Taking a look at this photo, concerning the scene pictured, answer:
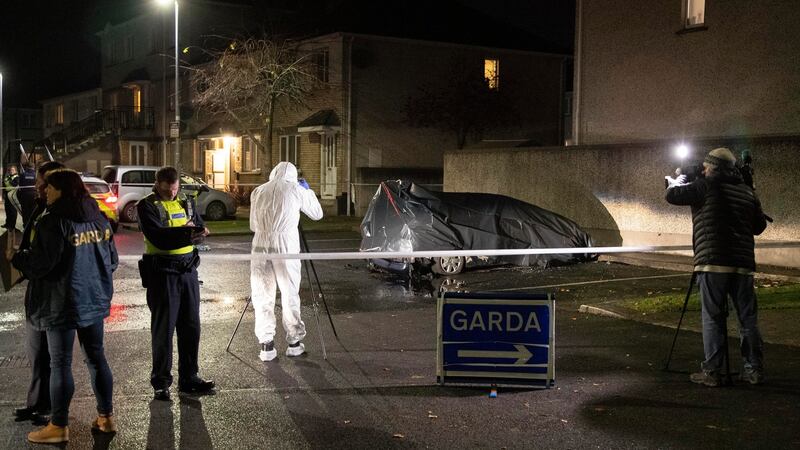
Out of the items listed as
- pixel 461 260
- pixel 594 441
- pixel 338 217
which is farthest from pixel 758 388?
pixel 338 217

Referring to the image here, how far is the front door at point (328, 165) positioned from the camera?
31797 mm

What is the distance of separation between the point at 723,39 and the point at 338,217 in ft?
49.1

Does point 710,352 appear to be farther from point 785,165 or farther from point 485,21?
point 485,21

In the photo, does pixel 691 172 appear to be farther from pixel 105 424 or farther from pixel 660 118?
pixel 660 118

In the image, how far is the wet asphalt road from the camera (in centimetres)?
569

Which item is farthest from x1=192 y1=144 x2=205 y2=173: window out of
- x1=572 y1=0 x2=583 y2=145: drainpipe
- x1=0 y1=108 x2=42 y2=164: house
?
x1=0 y1=108 x2=42 y2=164: house

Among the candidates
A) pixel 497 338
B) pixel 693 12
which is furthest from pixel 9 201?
pixel 693 12

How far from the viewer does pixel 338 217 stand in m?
29.1

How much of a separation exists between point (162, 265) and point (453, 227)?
7770mm

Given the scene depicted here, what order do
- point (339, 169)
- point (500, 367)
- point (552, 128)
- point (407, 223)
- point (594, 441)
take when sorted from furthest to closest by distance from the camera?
point (552, 128), point (339, 169), point (407, 223), point (500, 367), point (594, 441)

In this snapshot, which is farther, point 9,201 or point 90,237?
point 9,201

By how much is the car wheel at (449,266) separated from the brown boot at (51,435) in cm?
874

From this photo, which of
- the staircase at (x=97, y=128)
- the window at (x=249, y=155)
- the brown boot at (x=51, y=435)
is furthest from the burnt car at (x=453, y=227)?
the staircase at (x=97, y=128)

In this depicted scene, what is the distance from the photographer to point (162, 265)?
259 inches
